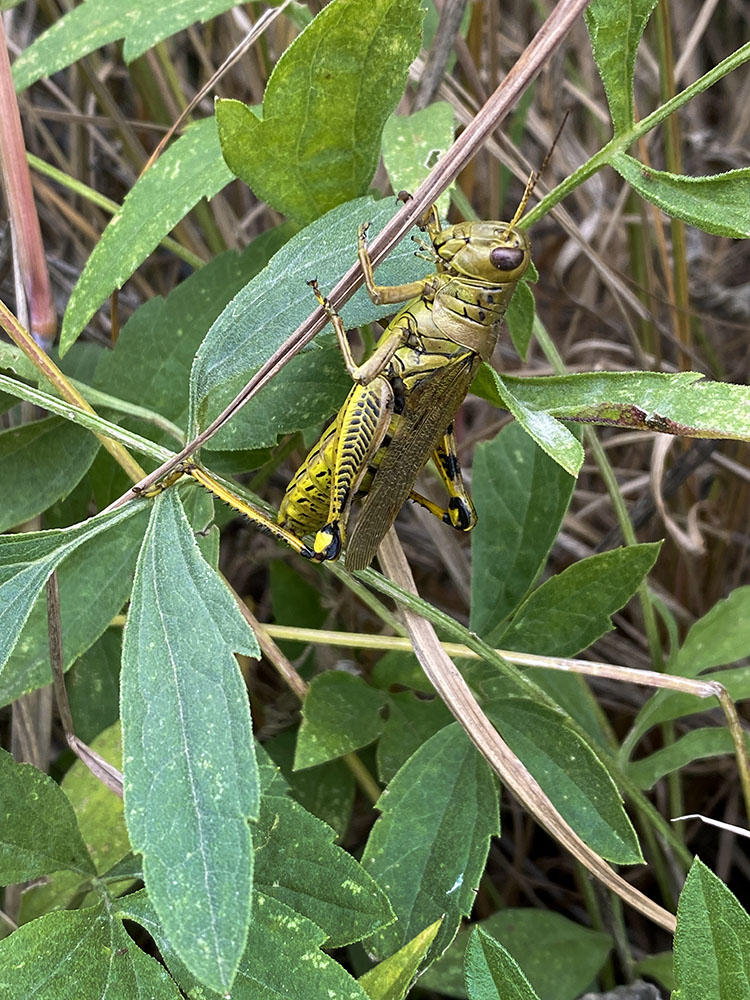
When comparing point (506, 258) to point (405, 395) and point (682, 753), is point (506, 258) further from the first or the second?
point (682, 753)

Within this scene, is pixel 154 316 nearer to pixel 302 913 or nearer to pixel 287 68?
pixel 287 68

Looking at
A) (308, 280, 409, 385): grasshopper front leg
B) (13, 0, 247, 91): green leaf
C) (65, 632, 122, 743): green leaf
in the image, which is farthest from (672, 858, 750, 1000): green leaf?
(13, 0, 247, 91): green leaf

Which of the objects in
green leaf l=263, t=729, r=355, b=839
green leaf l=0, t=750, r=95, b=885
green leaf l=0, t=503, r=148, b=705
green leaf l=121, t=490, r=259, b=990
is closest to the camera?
green leaf l=121, t=490, r=259, b=990

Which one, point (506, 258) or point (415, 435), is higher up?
point (506, 258)

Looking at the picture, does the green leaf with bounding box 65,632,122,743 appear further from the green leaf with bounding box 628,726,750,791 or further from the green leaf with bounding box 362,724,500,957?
the green leaf with bounding box 628,726,750,791

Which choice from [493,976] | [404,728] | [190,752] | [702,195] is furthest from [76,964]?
[702,195]

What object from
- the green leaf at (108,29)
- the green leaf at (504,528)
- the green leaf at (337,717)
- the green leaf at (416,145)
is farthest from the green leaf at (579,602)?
the green leaf at (108,29)
